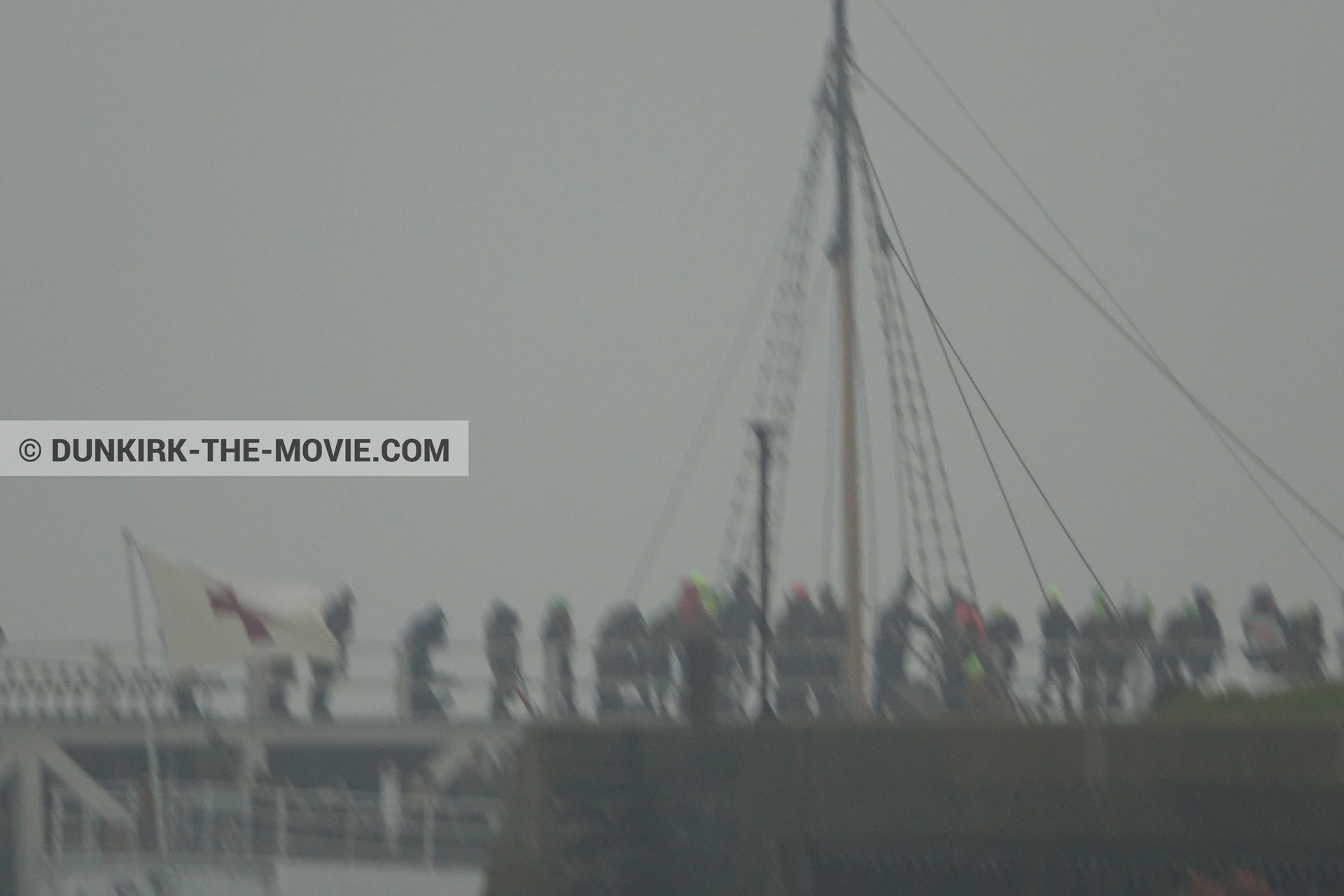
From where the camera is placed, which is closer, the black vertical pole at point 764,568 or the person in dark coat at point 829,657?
the black vertical pole at point 764,568

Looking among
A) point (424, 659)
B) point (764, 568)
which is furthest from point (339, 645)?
point (764, 568)

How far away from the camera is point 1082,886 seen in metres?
14.4

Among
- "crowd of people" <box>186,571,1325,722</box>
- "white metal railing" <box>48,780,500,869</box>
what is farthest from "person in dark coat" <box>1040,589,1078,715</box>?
"white metal railing" <box>48,780,500,869</box>

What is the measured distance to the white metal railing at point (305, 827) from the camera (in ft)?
84.1

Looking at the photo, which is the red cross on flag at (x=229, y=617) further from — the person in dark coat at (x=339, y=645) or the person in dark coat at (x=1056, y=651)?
the person in dark coat at (x=1056, y=651)

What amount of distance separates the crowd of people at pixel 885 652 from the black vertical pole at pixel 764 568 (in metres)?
5.39

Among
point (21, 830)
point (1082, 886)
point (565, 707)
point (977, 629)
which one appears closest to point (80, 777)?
point (21, 830)

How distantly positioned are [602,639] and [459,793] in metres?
4.49

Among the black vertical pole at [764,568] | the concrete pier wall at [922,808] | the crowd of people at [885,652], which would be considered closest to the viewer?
the concrete pier wall at [922,808]

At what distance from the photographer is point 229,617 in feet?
86.8

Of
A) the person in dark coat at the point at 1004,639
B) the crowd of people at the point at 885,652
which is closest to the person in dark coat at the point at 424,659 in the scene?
the crowd of people at the point at 885,652

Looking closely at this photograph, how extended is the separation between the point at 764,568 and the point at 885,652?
8126 mm

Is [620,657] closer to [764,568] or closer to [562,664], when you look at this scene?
[562,664]

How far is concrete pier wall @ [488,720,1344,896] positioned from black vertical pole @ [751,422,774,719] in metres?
0.94
